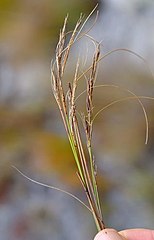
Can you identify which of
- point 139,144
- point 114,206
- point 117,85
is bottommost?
point 114,206

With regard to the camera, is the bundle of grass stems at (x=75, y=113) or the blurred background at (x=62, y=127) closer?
the bundle of grass stems at (x=75, y=113)

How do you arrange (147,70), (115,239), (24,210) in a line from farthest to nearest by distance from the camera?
(147,70), (24,210), (115,239)

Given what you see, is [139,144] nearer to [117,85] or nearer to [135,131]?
[135,131]

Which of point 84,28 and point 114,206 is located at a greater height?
point 84,28

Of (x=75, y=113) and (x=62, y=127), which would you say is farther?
(x=62, y=127)

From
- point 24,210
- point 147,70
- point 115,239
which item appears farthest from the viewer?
point 147,70

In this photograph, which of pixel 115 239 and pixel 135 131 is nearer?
pixel 115 239

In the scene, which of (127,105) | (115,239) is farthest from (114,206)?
(115,239)

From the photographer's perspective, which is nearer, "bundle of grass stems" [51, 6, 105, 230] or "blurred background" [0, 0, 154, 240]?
"bundle of grass stems" [51, 6, 105, 230]
